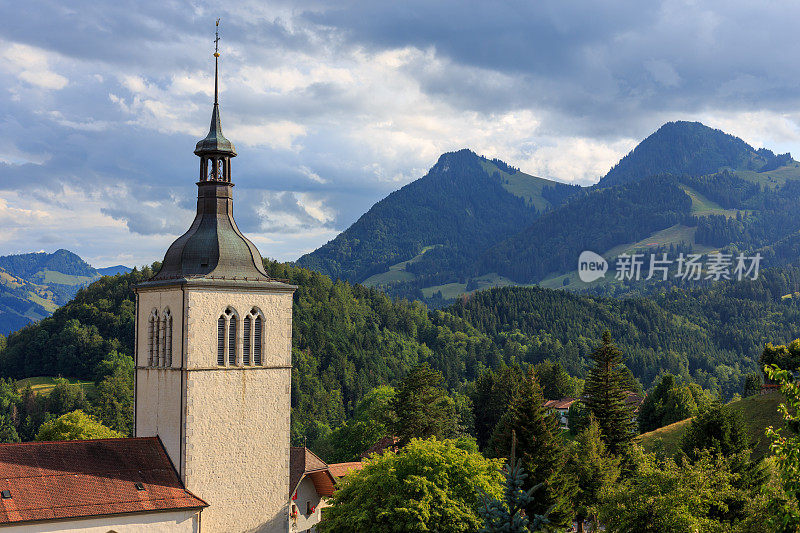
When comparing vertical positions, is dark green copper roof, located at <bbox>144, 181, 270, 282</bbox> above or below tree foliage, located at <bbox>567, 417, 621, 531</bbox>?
above

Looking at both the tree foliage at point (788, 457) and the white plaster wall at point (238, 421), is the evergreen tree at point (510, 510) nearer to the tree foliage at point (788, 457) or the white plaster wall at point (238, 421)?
the tree foliage at point (788, 457)

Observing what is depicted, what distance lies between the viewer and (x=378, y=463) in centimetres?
3644

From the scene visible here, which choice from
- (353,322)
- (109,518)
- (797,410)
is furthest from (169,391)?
(353,322)

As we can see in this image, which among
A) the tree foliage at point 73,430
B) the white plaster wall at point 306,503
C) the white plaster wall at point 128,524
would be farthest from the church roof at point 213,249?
the tree foliage at point 73,430

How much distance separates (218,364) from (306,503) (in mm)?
22431

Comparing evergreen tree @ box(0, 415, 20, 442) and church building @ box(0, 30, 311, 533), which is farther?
evergreen tree @ box(0, 415, 20, 442)

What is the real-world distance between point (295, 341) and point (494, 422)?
7591cm

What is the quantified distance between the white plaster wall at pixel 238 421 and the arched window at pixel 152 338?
2732mm

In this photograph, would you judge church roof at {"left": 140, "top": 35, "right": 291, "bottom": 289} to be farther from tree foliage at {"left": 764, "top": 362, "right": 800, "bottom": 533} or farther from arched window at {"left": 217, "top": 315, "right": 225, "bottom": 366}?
tree foliage at {"left": 764, "top": 362, "right": 800, "bottom": 533}

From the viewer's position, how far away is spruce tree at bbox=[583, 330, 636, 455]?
56969mm

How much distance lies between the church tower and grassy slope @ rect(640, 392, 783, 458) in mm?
42122

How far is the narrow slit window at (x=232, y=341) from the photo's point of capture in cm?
3073

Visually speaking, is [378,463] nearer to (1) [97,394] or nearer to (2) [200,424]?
(2) [200,424]

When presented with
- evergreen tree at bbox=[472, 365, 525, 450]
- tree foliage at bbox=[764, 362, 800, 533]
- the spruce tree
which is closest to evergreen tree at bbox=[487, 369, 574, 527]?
the spruce tree
